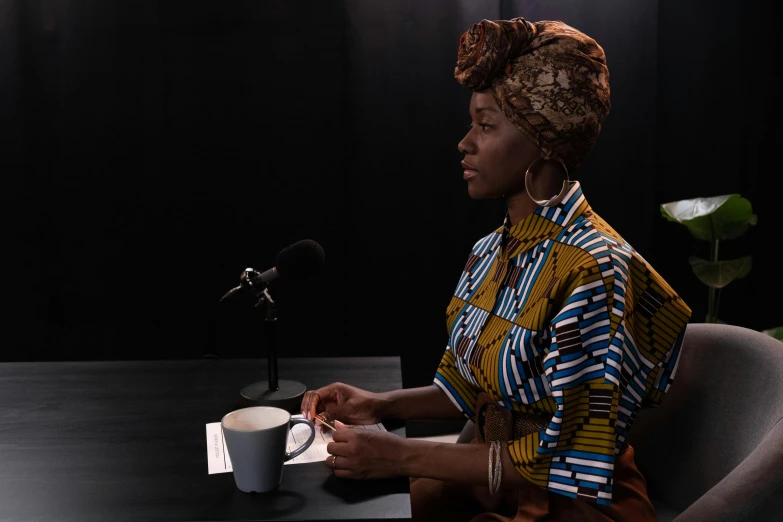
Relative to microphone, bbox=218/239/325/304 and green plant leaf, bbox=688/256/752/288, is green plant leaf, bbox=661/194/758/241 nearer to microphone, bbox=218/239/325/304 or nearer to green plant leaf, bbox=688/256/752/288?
green plant leaf, bbox=688/256/752/288

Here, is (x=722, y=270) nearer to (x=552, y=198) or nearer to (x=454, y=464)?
(x=552, y=198)

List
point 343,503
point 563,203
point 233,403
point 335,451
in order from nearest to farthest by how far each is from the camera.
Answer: point 343,503
point 335,451
point 563,203
point 233,403

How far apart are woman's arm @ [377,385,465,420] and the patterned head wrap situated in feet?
1.80

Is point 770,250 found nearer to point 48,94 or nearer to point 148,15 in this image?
point 148,15

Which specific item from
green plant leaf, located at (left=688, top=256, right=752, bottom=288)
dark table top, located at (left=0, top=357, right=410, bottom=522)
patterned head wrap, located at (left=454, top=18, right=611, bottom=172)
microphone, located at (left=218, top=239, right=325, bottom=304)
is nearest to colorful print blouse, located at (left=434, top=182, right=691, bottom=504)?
patterned head wrap, located at (left=454, top=18, right=611, bottom=172)

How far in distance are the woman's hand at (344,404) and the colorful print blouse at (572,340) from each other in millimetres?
203

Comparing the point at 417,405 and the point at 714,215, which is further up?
the point at 714,215

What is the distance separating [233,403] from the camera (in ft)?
4.99

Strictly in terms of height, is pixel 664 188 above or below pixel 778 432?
above

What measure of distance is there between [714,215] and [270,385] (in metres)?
1.70

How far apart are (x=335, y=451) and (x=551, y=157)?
2.01ft

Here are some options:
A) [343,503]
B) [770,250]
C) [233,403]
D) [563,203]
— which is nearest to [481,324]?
[563,203]

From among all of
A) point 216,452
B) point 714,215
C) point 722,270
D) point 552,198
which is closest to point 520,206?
point 552,198

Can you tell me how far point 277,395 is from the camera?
1512 millimetres
